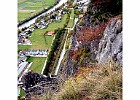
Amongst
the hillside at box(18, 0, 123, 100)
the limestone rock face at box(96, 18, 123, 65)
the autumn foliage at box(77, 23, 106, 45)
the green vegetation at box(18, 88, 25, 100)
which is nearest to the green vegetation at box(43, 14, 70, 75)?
the hillside at box(18, 0, 123, 100)

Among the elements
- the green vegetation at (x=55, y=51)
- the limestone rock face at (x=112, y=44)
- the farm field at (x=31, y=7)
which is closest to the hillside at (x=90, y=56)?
the limestone rock face at (x=112, y=44)

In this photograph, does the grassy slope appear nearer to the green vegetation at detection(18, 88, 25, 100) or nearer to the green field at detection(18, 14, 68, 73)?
the green field at detection(18, 14, 68, 73)

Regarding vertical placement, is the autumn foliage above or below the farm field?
below

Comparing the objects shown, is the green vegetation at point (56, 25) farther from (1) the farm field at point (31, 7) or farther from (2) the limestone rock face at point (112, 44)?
(2) the limestone rock face at point (112, 44)

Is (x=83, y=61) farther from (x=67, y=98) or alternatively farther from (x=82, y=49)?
(x=67, y=98)

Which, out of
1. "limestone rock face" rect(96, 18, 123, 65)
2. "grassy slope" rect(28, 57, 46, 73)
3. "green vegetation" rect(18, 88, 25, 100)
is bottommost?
"green vegetation" rect(18, 88, 25, 100)

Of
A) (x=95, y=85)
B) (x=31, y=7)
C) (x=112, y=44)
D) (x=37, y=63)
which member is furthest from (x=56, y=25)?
(x=95, y=85)
